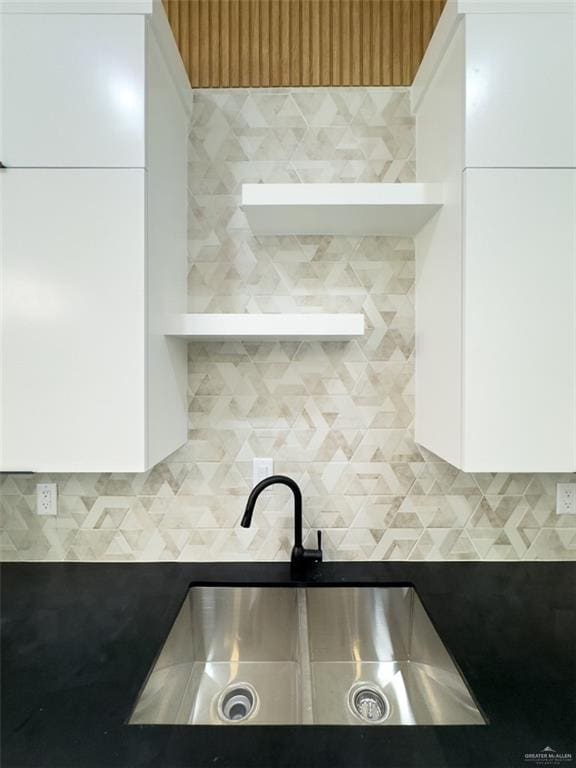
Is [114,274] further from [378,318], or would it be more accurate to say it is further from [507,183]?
[507,183]

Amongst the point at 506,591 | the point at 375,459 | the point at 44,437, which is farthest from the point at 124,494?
the point at 506,591

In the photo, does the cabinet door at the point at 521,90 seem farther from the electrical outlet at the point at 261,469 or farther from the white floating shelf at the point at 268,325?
the electrical outlet at the point at 261,469

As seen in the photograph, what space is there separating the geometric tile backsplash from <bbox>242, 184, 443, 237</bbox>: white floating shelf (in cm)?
16

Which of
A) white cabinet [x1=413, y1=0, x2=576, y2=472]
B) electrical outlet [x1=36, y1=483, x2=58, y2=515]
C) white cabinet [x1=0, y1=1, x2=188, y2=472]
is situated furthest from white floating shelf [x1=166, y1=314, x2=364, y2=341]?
electrical outlet [x1=36, y1=483, x2=58, y2=515]

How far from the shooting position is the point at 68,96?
3.14ft

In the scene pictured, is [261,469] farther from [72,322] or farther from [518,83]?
[518,83]

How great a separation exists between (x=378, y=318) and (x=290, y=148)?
2.24 ft

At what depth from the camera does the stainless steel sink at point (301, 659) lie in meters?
1.04

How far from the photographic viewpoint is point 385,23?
1.35m

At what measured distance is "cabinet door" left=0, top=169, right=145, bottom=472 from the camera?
960 mm

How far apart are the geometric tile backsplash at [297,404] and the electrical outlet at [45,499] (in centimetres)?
4

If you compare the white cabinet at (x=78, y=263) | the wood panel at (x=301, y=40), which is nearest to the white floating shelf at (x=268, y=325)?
the white cabinet at (x=78, y=263)

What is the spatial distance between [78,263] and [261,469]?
2.76 feet

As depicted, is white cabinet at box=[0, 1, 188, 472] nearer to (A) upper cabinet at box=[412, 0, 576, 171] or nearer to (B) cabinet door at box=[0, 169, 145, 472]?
(B) cabinet door at box=[0, 169, 145, 472]
